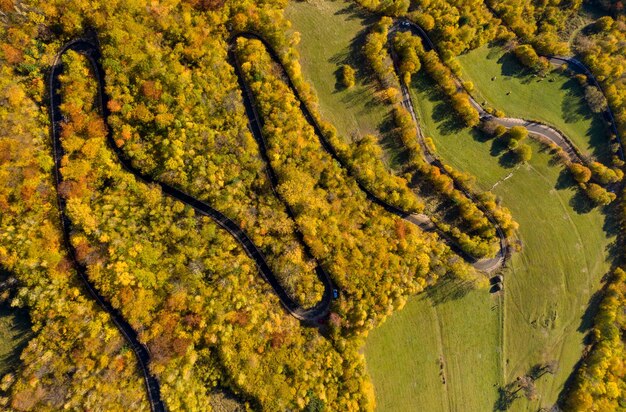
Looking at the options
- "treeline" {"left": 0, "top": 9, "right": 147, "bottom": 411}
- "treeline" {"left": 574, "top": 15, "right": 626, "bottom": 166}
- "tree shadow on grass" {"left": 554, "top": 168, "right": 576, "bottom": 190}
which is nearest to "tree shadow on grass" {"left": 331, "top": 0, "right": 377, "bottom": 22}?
"treeline" {"left": 574, "top": 15, "right": 626, "bottom": 166}

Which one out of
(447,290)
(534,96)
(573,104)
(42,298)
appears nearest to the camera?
(42,298)

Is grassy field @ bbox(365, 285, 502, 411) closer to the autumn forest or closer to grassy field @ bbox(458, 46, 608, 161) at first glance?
the autumn forest

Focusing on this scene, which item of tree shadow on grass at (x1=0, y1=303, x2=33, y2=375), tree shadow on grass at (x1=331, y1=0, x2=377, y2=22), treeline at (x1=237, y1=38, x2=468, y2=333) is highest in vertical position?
tree shadow on grass at (x1=331, y1=0, x2=377, y2=22)

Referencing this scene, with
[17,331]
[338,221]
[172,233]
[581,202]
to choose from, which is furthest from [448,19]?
[17,331]

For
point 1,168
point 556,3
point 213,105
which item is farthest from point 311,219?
point 556,3

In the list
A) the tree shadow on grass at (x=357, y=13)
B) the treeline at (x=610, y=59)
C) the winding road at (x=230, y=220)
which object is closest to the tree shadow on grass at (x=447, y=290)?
the winding road at (x=230, y=220)

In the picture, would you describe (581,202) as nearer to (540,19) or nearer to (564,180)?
Answer: (564,180)
